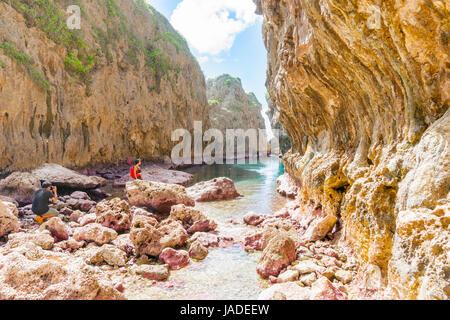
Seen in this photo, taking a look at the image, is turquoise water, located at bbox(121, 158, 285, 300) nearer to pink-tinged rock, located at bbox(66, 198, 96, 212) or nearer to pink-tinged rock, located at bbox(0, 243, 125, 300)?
pink-tinged rock, located at bbox(0, 243, 125, 300)

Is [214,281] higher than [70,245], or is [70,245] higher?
[70,245]

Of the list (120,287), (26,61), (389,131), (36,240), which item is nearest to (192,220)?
(120,287)

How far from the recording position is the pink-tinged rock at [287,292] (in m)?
3.72

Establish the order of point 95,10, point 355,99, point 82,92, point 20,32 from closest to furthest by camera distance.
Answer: point 355,99, point 20,32, point 82,92, point 95,10

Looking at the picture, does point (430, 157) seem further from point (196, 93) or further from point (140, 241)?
point (196, 93)

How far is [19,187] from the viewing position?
10.1 meters

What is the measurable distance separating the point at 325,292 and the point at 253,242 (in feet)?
9.42

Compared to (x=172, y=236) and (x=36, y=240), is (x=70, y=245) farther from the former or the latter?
(x=172, y=236)

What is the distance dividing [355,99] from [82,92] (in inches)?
695

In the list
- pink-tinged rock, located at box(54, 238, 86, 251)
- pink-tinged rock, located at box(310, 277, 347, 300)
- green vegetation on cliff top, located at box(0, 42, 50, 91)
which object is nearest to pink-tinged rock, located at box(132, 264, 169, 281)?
pink-tinged rock, located at box(54, 238, 86, 251)

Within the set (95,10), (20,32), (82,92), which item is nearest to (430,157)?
(20,32)

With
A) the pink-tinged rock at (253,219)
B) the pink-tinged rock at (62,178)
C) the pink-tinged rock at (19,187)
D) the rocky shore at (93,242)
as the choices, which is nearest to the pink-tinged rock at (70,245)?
the rocky shore at (93,242)

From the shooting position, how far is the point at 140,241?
19.2 feet

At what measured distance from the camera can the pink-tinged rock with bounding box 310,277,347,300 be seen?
3.71 meters
